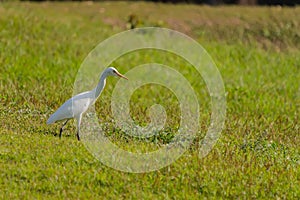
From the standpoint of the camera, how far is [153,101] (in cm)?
1280

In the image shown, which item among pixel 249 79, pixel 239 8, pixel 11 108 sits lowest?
pixel 239 8

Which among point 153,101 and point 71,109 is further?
point 153,101

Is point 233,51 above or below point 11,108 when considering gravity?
below

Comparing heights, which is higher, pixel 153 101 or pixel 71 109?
pixel 71 109

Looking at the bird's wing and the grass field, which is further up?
the bird's wing

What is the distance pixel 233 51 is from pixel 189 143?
907cm

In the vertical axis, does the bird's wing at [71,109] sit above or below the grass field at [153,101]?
above

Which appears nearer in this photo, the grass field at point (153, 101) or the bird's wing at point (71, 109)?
the grass field at point (153, 101)

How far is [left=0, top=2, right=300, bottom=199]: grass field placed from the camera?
7.90 metres

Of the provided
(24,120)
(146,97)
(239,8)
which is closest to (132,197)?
(24,120)

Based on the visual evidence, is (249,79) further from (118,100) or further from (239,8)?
(239,8)

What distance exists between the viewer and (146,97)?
1323cm

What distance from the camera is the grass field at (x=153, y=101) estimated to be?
7.90 m

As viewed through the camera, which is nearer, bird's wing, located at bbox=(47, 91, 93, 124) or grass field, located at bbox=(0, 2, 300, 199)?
grass field, located at bbox=(0, 2, 300, 199)
